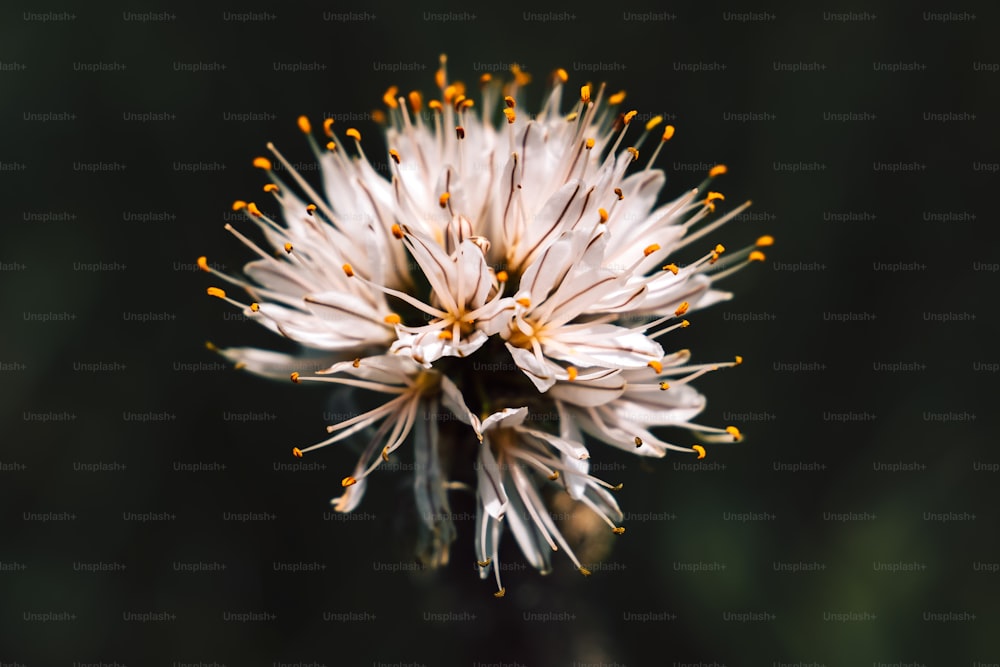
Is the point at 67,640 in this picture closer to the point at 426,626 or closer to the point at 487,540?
the point at 426,626

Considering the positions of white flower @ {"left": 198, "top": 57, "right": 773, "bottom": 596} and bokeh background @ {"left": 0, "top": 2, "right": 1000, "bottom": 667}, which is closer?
white flower @ {"left": 198, "top": 57, "right": 773, "bottom": 596}

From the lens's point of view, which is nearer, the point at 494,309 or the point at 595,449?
the point at 494,309

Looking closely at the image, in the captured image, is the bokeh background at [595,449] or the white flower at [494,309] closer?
the white flower at [494,309]

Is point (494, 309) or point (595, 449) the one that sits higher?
point (494, 309)
